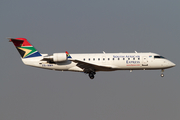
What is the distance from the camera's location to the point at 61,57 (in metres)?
30.0

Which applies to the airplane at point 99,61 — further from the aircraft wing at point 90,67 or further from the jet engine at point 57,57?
the jet engine at point 57,57

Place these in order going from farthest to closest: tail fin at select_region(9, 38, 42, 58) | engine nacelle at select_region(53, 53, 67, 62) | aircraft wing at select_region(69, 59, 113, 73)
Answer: tail fin at select_region(9, 38, 42, 58) < engine nacelle at select_region(53, 53, 67, 62) < aircraft wing at select_region(69, 59, 113, 73)

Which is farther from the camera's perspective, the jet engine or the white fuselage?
the white fuselage

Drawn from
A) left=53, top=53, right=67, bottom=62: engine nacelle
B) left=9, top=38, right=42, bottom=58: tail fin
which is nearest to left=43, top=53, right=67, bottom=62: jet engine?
left=53, top=53, right=67, bottom=62: engine nacelle

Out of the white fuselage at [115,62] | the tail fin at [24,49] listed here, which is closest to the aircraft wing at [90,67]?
the white fuselage at [115,62]

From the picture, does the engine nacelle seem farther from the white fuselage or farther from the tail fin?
the tail fin

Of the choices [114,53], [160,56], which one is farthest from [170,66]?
[114,53]

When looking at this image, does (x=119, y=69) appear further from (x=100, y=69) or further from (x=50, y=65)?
(x=50, y=65)

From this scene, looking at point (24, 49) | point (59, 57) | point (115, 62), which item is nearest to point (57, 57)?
point (59, 57)

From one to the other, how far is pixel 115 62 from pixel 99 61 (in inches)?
Result: 77.3

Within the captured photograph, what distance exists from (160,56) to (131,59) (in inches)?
156

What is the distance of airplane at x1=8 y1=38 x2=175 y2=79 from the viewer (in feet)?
101

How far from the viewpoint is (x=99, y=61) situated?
31.1 metres

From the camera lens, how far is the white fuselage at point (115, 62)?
101 ft
